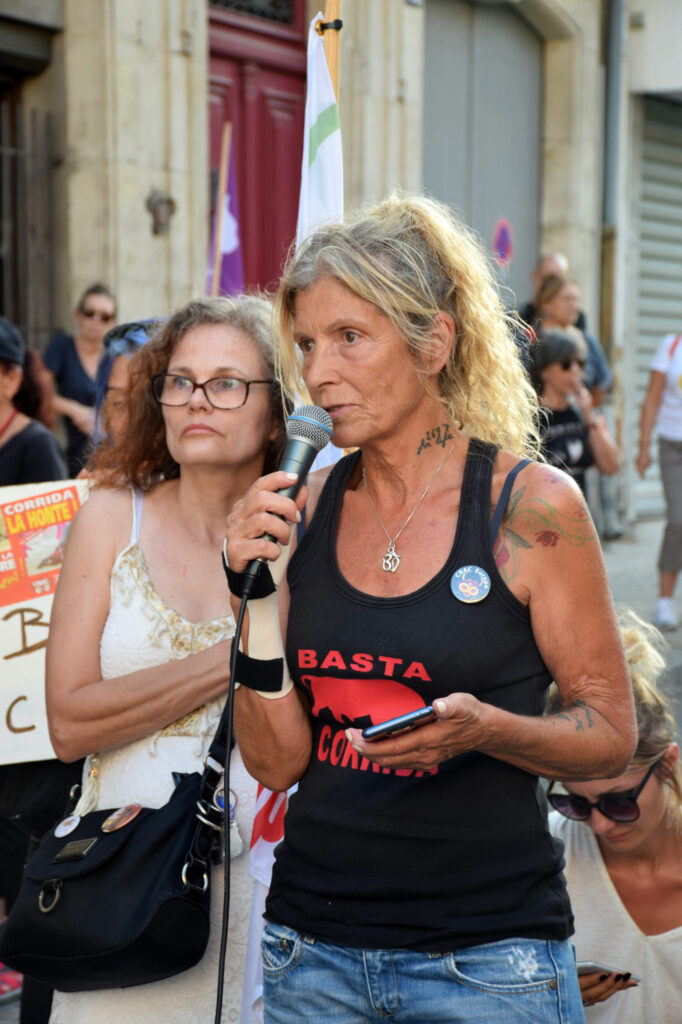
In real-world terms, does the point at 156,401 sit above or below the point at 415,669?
above

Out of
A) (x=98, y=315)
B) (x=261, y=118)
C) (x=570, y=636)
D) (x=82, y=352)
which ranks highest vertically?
(x=261, y=118)

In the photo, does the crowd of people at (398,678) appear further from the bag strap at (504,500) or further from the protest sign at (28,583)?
the protest sign at (28,583)

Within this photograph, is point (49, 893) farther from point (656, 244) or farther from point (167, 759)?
point (656, 244)

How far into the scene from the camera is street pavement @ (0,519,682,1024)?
6.77 m

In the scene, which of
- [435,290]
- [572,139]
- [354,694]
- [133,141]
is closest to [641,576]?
[572,139]

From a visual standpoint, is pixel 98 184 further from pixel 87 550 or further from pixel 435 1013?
pixel 435 1013

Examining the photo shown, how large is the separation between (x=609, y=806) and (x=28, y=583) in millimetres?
1651

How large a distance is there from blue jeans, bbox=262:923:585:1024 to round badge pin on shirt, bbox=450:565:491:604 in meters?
0.53

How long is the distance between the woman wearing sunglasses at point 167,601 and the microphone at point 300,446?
750mm

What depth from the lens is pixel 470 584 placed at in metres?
1.91

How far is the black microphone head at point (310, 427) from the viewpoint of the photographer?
76.4 inches

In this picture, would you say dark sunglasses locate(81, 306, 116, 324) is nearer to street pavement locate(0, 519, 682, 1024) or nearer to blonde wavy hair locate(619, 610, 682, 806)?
street pavement locate(0, 519, 682, 1024)

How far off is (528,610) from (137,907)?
3.21 ft

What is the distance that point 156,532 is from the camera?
9.12 feet
